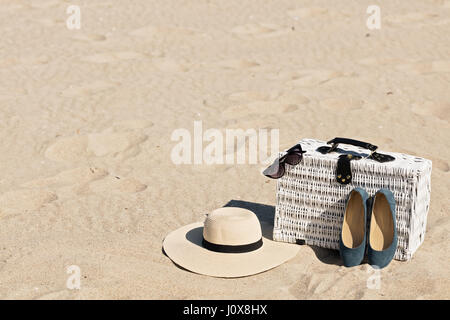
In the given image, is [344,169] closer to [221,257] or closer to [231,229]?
[231,229]

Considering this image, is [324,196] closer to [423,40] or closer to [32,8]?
[423,40]

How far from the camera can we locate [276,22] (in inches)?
373

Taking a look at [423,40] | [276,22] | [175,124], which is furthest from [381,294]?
[276,22]

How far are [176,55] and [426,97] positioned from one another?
3169mm

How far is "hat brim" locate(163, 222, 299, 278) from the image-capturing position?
3.75m

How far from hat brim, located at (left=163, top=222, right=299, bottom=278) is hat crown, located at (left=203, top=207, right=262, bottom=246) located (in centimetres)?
9

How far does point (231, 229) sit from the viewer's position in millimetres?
3822

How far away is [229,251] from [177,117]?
111 inches

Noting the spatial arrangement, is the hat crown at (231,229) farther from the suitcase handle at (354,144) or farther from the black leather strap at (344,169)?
the suitcase handle at (354,144)

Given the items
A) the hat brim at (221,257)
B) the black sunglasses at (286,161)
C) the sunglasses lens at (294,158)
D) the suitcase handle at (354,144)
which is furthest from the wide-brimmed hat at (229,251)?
the suitcase handle at (354,144)

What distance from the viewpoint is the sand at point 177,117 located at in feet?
12.3

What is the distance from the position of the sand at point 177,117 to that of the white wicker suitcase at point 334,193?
0.56 feet

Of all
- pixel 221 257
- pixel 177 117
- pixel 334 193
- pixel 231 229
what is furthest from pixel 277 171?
pixel 177 117

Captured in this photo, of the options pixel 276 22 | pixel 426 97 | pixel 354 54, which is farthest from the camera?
pixel 276 22
